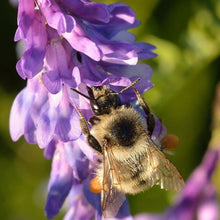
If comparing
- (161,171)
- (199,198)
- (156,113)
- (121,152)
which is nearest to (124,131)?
(121,152)

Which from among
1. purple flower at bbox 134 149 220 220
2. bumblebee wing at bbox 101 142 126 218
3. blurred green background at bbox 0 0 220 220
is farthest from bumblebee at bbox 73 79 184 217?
blurred green background at bbox 0 0 220 220

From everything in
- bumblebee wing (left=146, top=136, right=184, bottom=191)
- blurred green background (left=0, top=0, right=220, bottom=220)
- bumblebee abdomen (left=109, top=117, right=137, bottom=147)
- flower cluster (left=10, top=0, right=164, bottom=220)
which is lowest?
blurred green background (left=0, top=0, right=220, bottom=220)

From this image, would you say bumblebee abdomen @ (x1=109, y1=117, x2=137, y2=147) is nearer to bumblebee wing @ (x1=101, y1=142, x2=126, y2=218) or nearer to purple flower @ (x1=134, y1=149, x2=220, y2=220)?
bumblebee wing @ (x1=101, y1=142, x2=126, y2=218)

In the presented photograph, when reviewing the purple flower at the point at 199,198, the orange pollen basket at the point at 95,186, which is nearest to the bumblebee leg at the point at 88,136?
the orange pollen basket at the point at 95,186

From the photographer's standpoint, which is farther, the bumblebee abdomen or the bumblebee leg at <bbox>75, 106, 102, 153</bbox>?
the bumblebee abdomen

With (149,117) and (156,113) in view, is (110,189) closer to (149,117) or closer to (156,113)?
(149,117)

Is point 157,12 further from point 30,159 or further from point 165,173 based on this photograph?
point 165,173

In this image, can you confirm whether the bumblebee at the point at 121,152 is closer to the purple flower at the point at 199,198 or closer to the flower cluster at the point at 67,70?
the flower cluster at the point at 67,70
